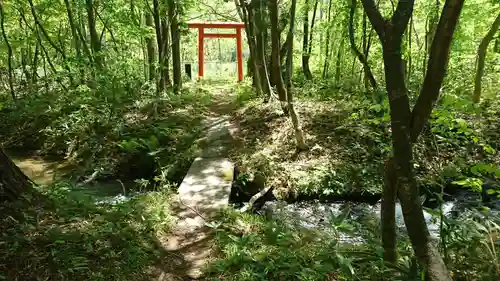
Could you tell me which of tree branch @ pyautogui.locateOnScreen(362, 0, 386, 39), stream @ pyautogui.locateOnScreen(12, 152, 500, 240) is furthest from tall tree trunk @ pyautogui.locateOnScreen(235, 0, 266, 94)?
tree branch @ pyautogui.locateOnScreen(362, 0, 386, 39)

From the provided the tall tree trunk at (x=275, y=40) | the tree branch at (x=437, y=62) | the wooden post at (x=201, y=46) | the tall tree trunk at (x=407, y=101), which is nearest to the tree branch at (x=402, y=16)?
the tall tree trunk at (x=407, y=101)

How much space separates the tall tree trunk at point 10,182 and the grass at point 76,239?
98mm

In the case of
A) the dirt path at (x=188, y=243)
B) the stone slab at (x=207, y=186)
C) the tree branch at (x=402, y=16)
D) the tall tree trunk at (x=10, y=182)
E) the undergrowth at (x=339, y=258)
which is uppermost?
the tree branch at (x=402, y=16)

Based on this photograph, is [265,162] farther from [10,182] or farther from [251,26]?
[251,26]

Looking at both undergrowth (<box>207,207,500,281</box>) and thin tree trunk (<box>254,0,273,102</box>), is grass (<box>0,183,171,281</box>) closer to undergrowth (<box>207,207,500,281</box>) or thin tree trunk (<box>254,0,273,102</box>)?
undergrowth (<box>207,207,500,281</box>)

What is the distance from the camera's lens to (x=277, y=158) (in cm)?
770

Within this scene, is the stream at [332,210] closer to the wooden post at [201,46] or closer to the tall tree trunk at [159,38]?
the tall tree trunk at [159,38]

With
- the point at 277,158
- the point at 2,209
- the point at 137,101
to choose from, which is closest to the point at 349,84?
the point at 277,158

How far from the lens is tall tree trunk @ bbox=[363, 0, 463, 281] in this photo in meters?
2.49

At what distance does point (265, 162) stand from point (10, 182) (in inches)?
185

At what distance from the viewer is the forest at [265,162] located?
9.67 ft

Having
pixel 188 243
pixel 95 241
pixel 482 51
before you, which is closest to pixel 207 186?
pixel 188 243

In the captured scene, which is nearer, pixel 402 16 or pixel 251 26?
pixel 402 16

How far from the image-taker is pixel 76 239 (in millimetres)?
3404
